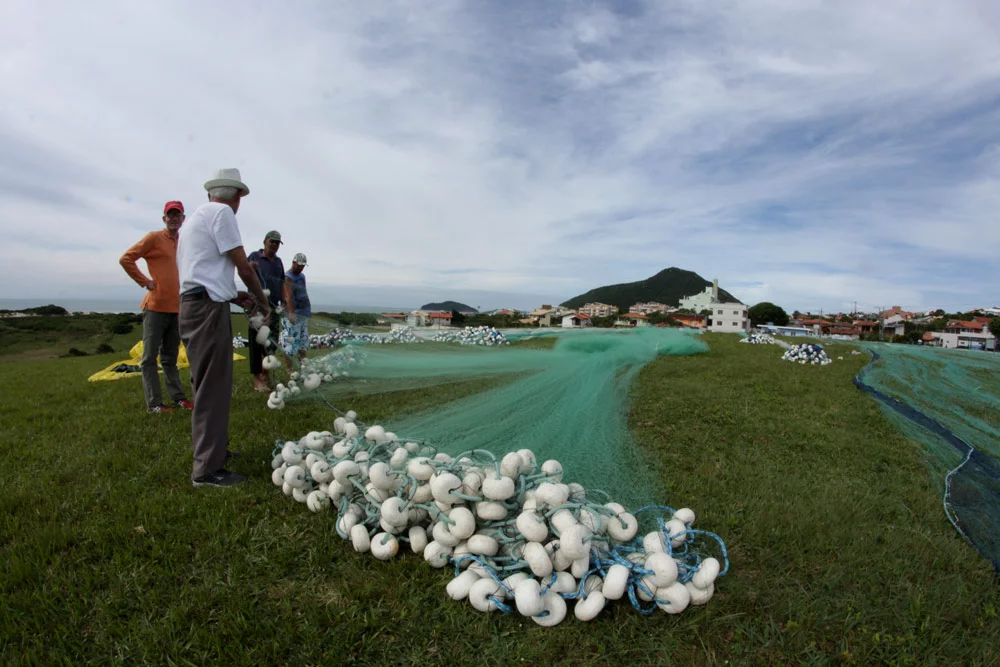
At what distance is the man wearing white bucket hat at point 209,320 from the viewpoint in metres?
2.70

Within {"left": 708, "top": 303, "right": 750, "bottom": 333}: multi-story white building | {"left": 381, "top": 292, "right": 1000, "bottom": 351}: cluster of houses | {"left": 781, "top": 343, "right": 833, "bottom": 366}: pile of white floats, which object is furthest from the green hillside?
{"left": 781, "top": 343, "right": 833, "bottom": 366}: pile of white floats

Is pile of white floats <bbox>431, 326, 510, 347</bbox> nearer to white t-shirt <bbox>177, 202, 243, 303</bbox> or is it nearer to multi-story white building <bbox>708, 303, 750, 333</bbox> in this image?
white t-shirt <bbox>177, 202, 243, 303</bbox>

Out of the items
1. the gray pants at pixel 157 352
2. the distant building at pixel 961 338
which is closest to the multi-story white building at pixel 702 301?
the distant building at pixel 961 338

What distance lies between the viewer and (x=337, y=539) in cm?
215

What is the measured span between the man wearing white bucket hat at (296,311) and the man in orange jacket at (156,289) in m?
1.01

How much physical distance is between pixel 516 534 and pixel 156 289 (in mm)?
4351

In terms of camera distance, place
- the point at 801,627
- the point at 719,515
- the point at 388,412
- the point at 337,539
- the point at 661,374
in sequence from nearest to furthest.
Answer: the point at 801,627, the point at 337,539, the point at 719,515, the point at 388,412, the point at 661,374

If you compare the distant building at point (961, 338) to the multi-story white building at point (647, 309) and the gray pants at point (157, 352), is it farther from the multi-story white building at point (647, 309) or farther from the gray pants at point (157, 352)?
the gray pants at point (157, 352)

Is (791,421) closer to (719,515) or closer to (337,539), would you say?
(719,515)

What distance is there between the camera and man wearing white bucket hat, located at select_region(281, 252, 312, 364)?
486 centimetres

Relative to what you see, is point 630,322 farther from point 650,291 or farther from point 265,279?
point 650,291

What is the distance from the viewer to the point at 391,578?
6.18ft

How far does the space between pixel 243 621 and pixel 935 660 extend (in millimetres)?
2393

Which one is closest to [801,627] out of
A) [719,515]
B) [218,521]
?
[719,515]
